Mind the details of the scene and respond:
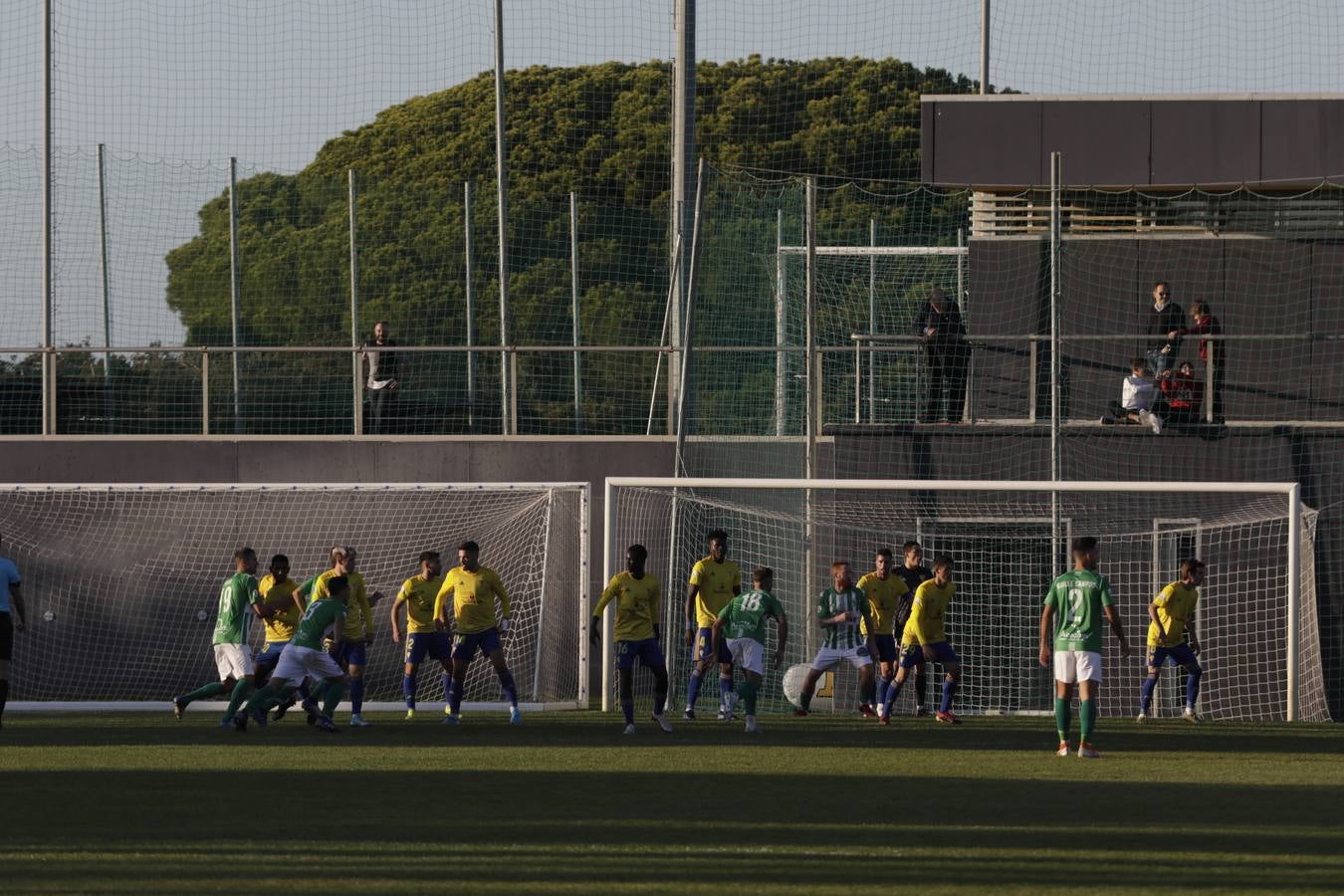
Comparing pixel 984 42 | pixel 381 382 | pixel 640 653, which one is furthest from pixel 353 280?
pixel 640 653

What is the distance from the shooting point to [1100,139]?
2175 cm

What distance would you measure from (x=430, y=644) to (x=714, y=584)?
2604mm

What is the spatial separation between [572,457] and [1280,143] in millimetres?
8654

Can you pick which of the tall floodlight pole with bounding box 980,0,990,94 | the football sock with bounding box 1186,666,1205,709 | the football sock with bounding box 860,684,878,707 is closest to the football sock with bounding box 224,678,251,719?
the football sock with bounding box 860,684,878,707

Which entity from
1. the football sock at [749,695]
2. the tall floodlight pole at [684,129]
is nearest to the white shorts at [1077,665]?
the football sock at [749,695]

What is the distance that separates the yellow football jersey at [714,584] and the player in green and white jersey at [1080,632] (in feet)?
14.0

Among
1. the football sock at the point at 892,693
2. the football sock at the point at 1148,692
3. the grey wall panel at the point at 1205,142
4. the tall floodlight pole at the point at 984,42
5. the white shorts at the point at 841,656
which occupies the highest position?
the tall floodlight pole at the point at 984,42

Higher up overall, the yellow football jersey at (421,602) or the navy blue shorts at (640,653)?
the yellow football jersey at (421,602)

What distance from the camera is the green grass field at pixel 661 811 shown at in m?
8.30

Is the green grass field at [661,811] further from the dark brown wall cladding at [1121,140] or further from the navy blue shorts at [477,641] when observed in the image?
the dark brown wall cladding at [1121,140]

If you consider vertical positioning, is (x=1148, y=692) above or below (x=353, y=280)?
below

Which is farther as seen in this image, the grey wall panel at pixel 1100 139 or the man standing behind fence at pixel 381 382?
the man standing behind fence at pixel 381 382

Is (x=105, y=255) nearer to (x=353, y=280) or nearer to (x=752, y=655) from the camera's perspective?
(x=353, y=280)

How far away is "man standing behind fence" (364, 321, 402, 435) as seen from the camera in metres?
23.5
